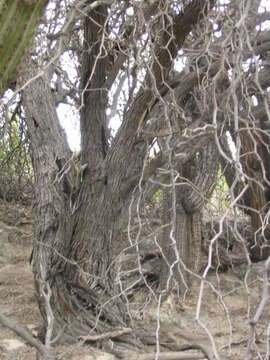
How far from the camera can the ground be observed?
449cm

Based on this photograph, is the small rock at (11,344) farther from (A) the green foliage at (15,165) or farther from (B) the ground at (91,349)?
(A) the green foliage at (15,165)

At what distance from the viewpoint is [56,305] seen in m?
4.58

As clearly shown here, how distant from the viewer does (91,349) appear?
445 centimetres

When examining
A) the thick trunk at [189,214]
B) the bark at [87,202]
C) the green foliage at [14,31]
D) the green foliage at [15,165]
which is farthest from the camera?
the green foliage at [15,165]

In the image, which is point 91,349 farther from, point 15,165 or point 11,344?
point 15,165

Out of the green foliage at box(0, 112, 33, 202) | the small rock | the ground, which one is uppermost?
the green foliage at box(0, 112, 33, 202)

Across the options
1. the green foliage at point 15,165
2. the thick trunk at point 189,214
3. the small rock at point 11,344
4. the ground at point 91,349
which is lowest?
the small rock at point 11,344

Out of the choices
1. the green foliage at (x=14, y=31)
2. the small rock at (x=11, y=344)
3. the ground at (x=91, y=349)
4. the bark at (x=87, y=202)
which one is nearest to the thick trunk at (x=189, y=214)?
the ground at (x=91, y=349)

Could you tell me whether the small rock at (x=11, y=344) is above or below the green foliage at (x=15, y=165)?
below

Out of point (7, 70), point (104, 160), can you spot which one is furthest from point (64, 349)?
point (7, 70)

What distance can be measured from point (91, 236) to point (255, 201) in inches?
110

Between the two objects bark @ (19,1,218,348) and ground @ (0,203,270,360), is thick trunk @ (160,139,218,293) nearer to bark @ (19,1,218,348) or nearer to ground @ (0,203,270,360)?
ground @ (0,203,270,360)

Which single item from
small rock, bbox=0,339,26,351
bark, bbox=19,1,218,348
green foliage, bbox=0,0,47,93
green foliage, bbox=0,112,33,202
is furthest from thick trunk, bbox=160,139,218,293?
green foliage, bbox=0,0,47,93

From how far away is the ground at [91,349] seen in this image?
4488 millimetres
